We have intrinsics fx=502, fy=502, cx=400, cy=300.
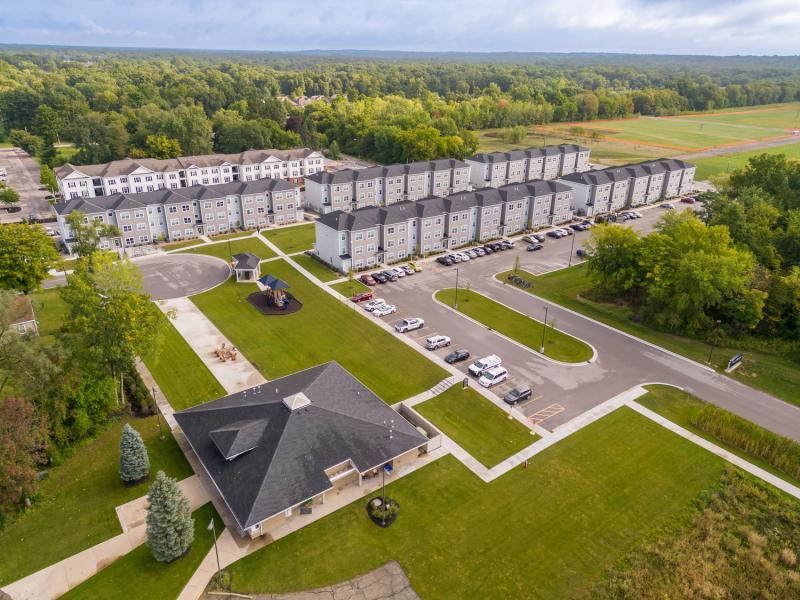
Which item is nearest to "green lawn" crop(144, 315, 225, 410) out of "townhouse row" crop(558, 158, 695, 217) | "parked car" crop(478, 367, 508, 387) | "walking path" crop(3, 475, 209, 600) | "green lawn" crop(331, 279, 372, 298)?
"walking path" crop(3, 475, 209, 600)

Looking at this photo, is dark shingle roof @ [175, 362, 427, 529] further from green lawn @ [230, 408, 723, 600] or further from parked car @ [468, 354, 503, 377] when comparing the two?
parked car @ [468, 354, 503, 377]

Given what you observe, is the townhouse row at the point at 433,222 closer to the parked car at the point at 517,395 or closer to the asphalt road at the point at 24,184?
the parked car at the point at 517,395

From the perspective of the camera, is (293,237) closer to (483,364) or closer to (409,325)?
(409,325)

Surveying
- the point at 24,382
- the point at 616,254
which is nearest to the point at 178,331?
the point at 24,382

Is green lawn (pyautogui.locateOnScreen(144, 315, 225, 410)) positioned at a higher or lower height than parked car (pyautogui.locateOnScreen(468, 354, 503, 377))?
lower

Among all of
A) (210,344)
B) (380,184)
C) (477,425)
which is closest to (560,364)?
(477,425)
